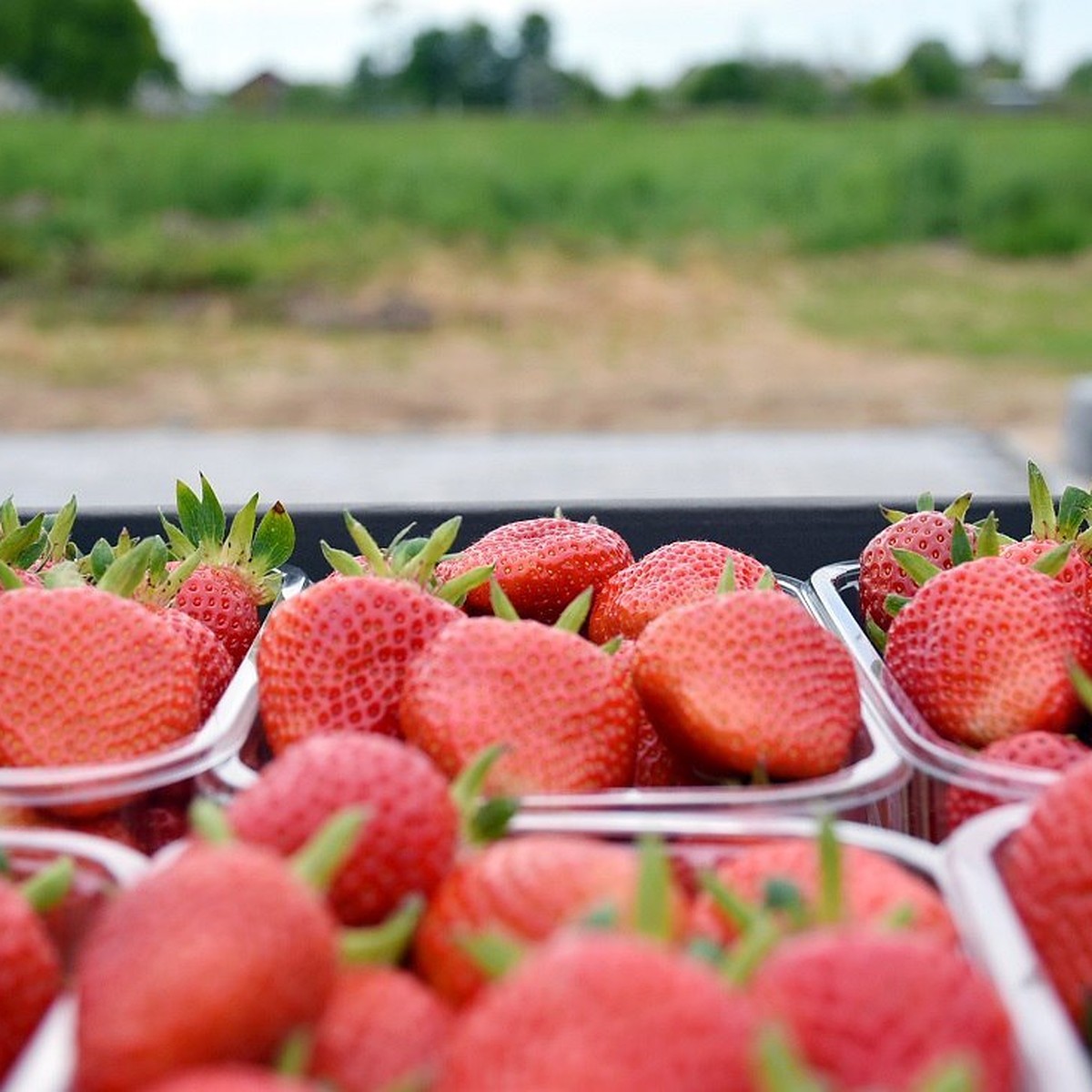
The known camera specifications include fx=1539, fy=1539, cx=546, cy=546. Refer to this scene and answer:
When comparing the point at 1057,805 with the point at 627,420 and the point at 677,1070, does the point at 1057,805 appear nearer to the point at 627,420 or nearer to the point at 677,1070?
the point at 677,1070

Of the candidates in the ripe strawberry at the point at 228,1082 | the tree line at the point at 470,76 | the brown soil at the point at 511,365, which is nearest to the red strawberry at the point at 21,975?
the ripe strawberry at the point at 228,1082

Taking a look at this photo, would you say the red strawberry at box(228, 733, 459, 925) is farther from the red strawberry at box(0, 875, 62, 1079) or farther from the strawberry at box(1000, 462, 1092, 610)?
the strawberry at box(1000, 462, 1092, 610)

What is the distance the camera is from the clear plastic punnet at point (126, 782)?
884 mm

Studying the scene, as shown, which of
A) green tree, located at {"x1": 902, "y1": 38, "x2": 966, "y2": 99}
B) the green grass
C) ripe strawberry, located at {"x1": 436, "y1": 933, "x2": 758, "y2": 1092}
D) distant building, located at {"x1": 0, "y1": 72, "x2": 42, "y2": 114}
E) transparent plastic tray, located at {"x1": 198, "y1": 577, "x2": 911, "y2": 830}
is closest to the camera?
ripe strawberry, located at {"x1": 436, "y1": 933, "x2": 758, "y2": 1092}

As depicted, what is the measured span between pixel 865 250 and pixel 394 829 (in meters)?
15.0

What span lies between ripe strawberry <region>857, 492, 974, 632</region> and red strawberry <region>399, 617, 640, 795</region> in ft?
1.10

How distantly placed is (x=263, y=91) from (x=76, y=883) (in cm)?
3006

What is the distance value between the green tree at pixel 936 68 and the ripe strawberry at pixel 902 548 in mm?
33877

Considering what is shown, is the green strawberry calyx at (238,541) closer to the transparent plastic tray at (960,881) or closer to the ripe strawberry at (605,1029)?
the transparent plastic tray at (960,881)

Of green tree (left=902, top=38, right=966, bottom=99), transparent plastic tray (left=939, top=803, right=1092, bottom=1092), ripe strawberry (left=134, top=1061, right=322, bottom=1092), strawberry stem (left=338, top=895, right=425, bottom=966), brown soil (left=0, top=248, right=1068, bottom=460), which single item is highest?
green tree (left=902, top=38, right=966, bottom=99)

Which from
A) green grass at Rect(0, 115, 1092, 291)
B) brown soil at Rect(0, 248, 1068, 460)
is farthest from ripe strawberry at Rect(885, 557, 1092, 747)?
green grass at Rect(0, 115, 1092, 291)

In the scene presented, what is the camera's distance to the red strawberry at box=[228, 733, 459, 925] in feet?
2.34

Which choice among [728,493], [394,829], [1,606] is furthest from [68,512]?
[728,493]

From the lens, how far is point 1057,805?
0.76 m
